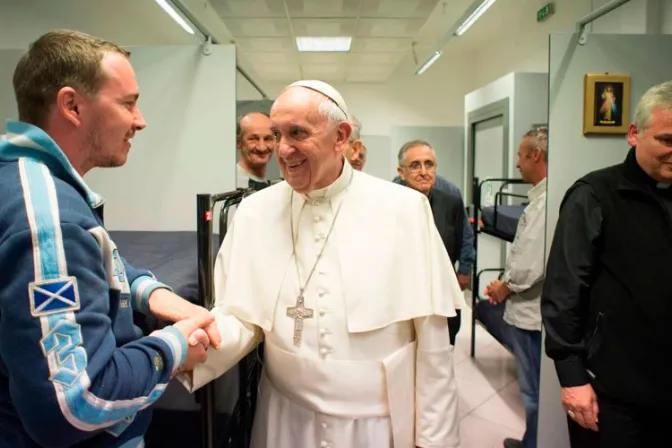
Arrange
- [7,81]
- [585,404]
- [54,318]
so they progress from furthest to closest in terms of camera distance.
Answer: [7,81] → [585,404] → [54,318]

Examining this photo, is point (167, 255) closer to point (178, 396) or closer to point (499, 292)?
point (178, 396)

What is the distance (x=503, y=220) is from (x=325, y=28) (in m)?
3.12

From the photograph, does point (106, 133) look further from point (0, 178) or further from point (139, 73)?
point (139, 73)

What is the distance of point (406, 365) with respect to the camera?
52.3 inches

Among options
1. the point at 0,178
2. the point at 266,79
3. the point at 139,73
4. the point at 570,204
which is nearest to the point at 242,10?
the point at 139,73

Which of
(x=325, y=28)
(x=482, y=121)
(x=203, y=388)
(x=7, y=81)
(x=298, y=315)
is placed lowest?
(x=203, y=388)

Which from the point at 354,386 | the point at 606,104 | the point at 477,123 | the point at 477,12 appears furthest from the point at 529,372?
the point at 477,123

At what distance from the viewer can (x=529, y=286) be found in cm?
252

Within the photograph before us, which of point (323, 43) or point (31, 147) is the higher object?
point (323, 43)

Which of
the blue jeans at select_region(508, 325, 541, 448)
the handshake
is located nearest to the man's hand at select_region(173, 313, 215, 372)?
the handshake

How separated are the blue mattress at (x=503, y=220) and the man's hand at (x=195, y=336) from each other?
2.88m

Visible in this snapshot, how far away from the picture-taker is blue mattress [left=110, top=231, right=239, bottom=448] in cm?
159

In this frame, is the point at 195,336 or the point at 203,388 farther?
the point at 203,388

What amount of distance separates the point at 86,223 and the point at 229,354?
2.09 ft
